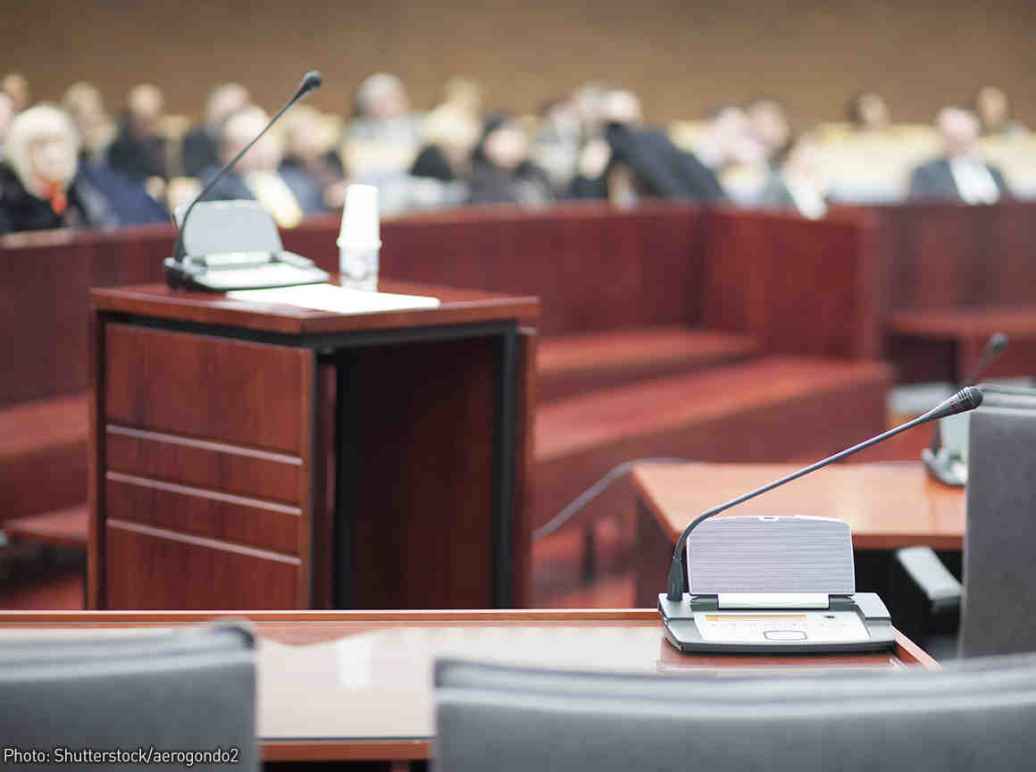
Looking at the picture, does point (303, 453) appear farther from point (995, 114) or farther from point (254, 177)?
point (995, 114)

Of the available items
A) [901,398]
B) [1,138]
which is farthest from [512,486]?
[901,398]

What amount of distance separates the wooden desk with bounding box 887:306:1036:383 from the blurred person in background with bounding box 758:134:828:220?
729 millimetres

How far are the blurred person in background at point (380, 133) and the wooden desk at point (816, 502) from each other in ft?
20.5

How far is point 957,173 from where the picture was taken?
833cm

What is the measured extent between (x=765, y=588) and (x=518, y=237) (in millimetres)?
3965

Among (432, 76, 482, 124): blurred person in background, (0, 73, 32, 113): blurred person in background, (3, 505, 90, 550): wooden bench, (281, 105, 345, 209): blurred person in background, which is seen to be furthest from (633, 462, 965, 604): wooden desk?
(432, 76, 482, 124): blurred person in background

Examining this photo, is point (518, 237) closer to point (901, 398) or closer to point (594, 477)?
point (594, 477)

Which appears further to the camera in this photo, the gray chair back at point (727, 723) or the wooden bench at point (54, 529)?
the wooden bench at point (54, 529)

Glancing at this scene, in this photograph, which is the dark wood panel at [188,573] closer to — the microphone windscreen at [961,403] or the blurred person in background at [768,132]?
the microphone windscreen at [961,403]

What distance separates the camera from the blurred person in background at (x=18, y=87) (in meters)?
9.31

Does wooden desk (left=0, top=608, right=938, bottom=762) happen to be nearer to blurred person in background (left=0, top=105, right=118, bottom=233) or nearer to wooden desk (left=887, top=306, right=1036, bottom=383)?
blurred person in background (left=0, top=105, right=118, bottom=233)

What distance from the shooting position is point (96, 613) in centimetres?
166

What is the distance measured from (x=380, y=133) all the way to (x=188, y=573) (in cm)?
752

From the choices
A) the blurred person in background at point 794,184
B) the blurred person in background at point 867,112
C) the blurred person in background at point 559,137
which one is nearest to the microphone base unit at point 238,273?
the blurred person in background at point 794,184
